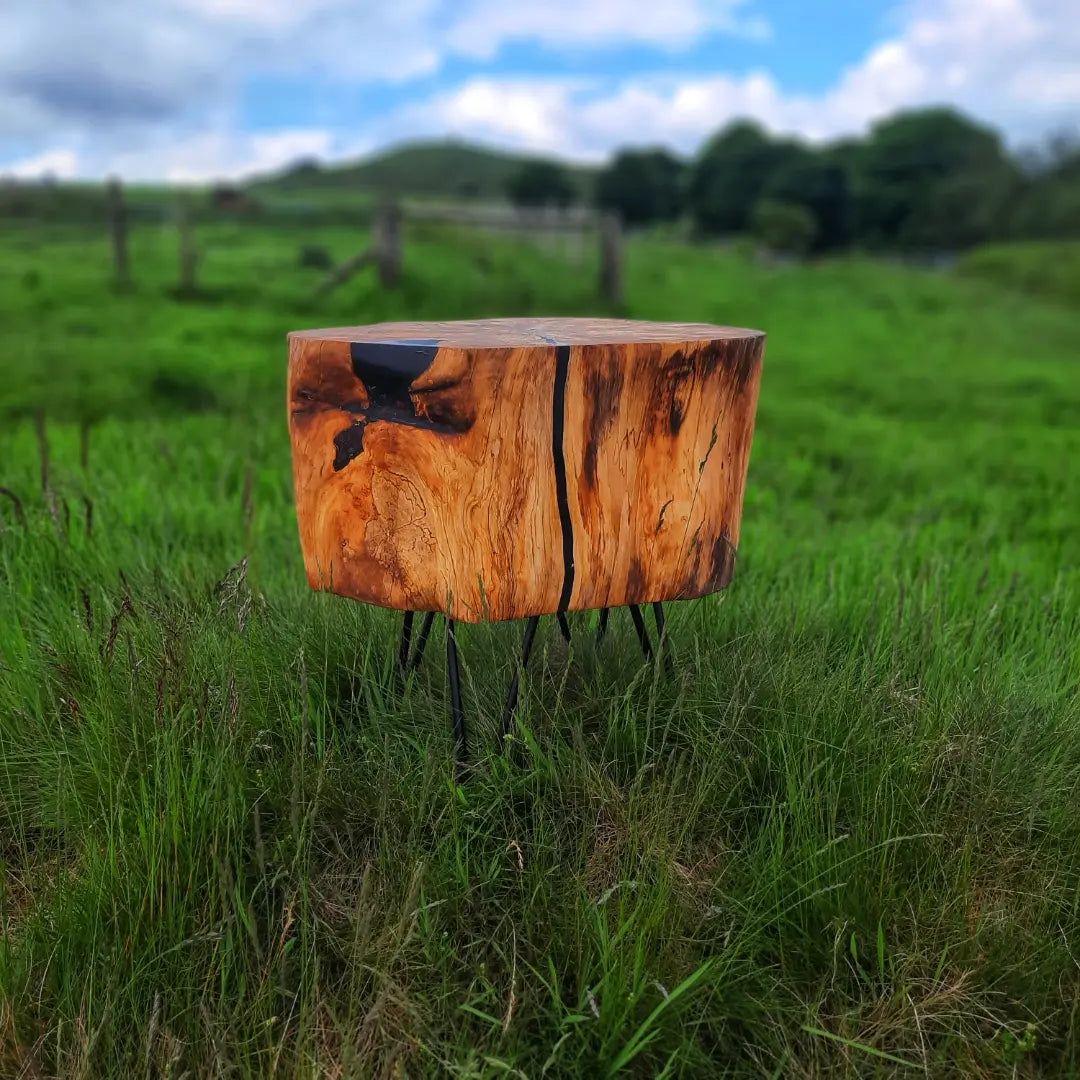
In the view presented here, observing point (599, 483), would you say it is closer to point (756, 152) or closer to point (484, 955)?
point (484, 955)

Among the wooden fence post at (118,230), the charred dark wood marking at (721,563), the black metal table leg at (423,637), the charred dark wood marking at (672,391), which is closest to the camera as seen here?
the charred dark wood marking at (672,391)

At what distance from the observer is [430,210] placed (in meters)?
13.0

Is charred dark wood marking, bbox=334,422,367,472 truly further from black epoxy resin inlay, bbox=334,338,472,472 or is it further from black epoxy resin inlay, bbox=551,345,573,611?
black epoxy resin inlay, bbox=551,345,573,611

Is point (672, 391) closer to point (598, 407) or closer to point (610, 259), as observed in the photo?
point (598, 407)

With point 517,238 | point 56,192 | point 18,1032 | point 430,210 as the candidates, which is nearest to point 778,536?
point 18,1032

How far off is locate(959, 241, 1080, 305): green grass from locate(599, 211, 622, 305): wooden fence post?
43.9ft

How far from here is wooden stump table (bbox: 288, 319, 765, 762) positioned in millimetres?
1915

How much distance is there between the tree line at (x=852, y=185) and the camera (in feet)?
134

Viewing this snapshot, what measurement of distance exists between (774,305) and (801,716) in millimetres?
13895

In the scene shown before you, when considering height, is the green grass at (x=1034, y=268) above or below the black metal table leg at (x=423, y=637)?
above

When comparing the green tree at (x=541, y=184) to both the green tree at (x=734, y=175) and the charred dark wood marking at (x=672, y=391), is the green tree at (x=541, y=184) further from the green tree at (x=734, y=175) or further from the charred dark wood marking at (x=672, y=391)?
the charred dark wood marking at (x=672, y=391)

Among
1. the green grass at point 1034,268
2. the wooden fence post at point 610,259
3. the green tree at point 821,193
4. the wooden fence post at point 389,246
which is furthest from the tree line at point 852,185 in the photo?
the wooden fence post at point 389,246

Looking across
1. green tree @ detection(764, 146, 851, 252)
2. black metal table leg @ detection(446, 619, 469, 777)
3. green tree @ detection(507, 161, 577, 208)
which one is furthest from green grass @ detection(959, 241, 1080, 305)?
green tree @ detection(507, 161, 577, 208)

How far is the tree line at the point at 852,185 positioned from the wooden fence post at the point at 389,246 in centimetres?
2909
